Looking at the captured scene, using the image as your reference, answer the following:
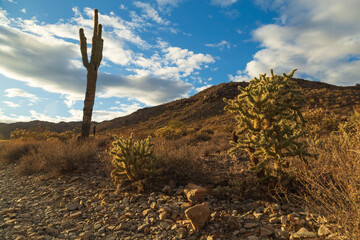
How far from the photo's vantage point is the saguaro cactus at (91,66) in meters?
12.0

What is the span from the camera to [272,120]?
13.5 ft

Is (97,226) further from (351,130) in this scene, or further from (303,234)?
(351,130)

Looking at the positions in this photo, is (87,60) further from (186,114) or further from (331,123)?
(186,114)

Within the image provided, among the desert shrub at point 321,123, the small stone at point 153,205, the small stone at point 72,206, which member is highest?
the desert shrub at point 321,123

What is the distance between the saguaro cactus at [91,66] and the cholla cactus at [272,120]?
33.1 ft

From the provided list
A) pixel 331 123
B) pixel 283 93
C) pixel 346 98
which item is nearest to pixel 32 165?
pixel 283 93

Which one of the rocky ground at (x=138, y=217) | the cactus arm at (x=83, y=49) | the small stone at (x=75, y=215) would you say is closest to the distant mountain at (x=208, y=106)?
the cactus arm at (x=83, y=49)

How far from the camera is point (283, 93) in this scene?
398 centimetres

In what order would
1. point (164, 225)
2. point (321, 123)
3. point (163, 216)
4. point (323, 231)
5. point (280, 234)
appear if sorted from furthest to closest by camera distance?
1. point (321, 123)
2. point (163, 216)
3. point (164, 225)
4. point (280, 234)
5. point (323, 231)

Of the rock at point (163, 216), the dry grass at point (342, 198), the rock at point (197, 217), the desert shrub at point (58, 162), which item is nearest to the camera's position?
the dry grass at point (342, 198)

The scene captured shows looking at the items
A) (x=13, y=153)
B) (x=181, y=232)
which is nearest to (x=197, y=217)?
(x=181, y=232)

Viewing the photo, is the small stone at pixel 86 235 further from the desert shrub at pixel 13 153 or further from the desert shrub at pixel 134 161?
the desert shrub at pixel 13 153

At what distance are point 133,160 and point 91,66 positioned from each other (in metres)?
9.69

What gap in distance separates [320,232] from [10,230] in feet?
16.0
